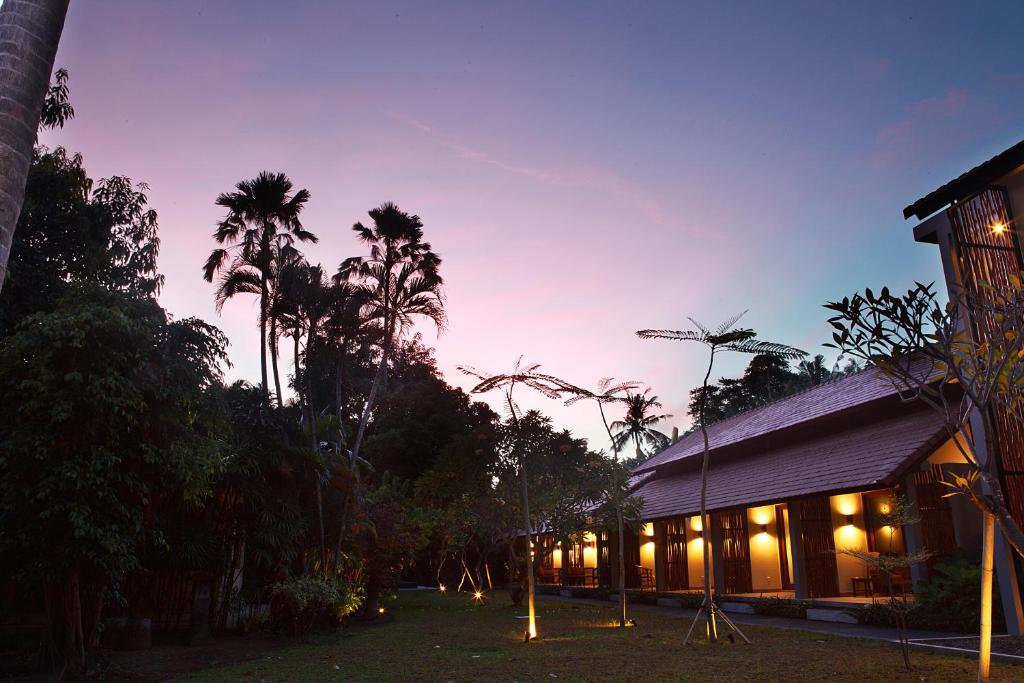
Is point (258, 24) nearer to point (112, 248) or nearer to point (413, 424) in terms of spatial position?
point (112, 248)

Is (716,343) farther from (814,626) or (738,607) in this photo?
(738,607)

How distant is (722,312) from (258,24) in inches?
315

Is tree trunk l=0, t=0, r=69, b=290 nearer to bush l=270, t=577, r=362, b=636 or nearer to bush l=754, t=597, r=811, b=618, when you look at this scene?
bush l=270, t=577, r=362, b=636

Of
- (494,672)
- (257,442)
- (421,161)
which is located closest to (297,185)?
(421,161)

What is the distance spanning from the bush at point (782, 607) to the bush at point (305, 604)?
9.71 meters

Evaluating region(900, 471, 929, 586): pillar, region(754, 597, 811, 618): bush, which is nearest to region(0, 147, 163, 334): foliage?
region(900, 471, 929, 586): pillar

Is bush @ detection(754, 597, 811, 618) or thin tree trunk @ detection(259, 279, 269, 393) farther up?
thin tree trunk @ detection(259, 279, 269, 393)

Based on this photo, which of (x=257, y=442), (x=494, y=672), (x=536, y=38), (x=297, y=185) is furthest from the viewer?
(x=297, y=185)

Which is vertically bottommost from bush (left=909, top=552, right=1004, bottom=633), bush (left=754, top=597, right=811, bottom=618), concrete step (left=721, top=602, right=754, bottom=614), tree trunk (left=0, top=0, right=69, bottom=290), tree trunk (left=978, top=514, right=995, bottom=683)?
concrete step (left=721, top=602, right=754, bottom=614)

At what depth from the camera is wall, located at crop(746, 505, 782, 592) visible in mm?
20406

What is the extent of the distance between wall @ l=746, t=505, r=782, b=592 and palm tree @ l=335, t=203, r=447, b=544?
11.0m

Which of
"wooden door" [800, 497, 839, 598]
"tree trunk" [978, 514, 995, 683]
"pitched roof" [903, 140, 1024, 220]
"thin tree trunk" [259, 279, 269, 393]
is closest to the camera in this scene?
"tree trunk" [978, 514, 995, 683]

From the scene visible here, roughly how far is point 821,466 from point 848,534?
296 cm

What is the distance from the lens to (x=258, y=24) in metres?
9.28
